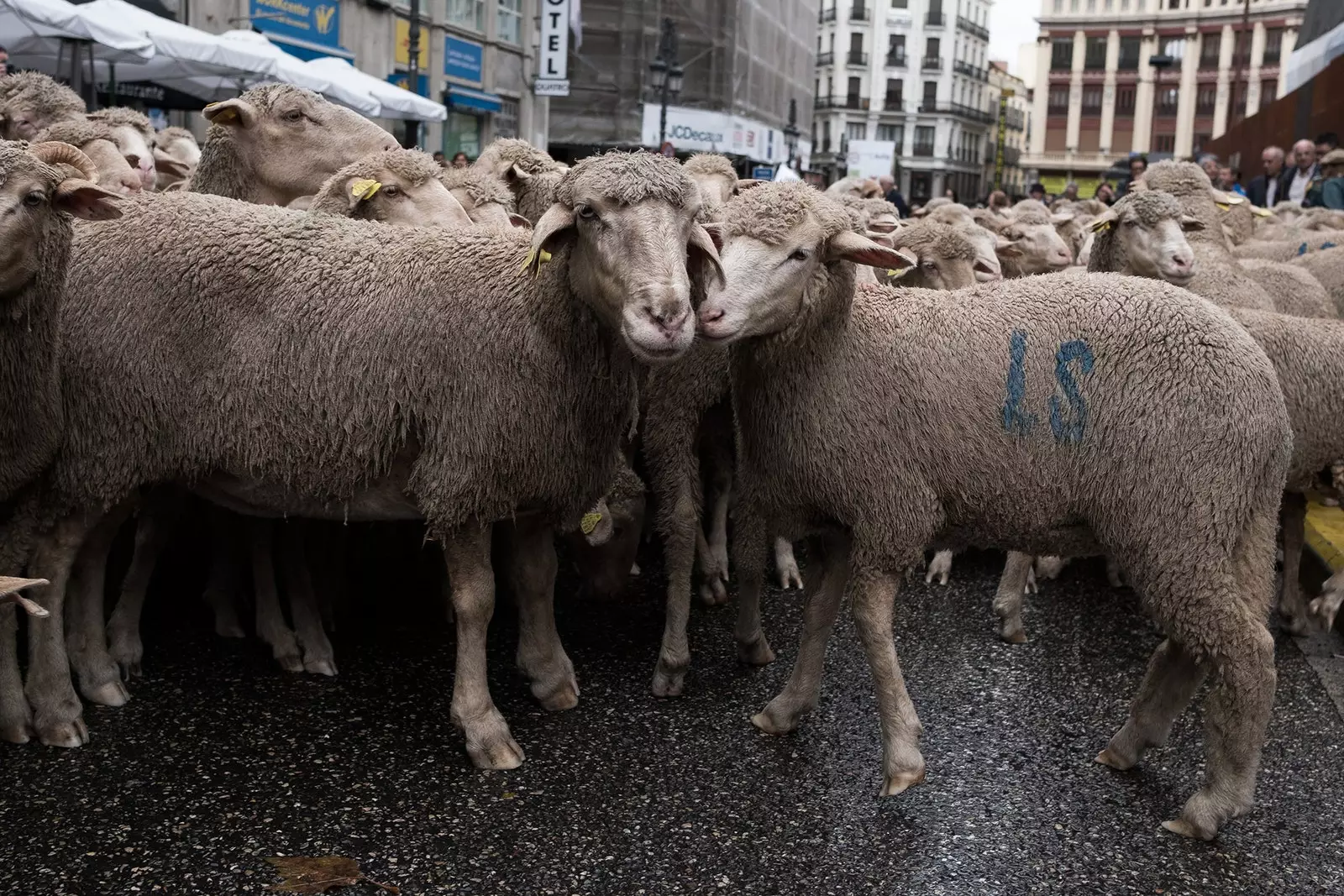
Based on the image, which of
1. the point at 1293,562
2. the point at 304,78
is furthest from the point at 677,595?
the point at 304,78

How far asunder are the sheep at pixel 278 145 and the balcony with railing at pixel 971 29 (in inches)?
3344

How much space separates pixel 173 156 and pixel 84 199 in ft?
14.9

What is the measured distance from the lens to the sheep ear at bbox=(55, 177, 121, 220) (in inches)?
130

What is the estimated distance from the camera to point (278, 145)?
4.99m

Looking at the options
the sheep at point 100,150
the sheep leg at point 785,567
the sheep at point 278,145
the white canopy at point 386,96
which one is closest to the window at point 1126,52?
the white canopy at point 386,96

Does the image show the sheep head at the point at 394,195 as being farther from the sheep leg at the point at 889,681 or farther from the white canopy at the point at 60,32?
the white canopy at the point at 60,32

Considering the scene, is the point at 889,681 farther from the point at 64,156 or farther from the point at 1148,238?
the point at 64,156

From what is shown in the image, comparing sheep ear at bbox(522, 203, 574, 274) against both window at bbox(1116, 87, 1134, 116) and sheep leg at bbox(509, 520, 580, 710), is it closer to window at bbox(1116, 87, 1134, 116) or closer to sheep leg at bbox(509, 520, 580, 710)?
sheep leg at bbox(509, 520, 580, 710)

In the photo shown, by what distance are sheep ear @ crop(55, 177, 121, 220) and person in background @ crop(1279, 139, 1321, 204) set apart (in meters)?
11.8

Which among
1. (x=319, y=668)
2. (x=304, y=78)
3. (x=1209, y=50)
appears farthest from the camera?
(x=1209, y=50)

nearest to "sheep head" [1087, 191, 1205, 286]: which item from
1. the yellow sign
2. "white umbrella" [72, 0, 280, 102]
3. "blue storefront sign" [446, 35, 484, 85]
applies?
"white umbrella" [72, 0, 280, 102]

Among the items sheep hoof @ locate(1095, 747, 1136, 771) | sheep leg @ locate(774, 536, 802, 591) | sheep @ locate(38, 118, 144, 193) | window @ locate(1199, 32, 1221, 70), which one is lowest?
sheep hoof @ locate(1095, 747, 1136, 771)

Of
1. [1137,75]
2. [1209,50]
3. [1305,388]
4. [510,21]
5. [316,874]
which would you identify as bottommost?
[316,874]

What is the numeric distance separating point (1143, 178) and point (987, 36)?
89.6 meters
